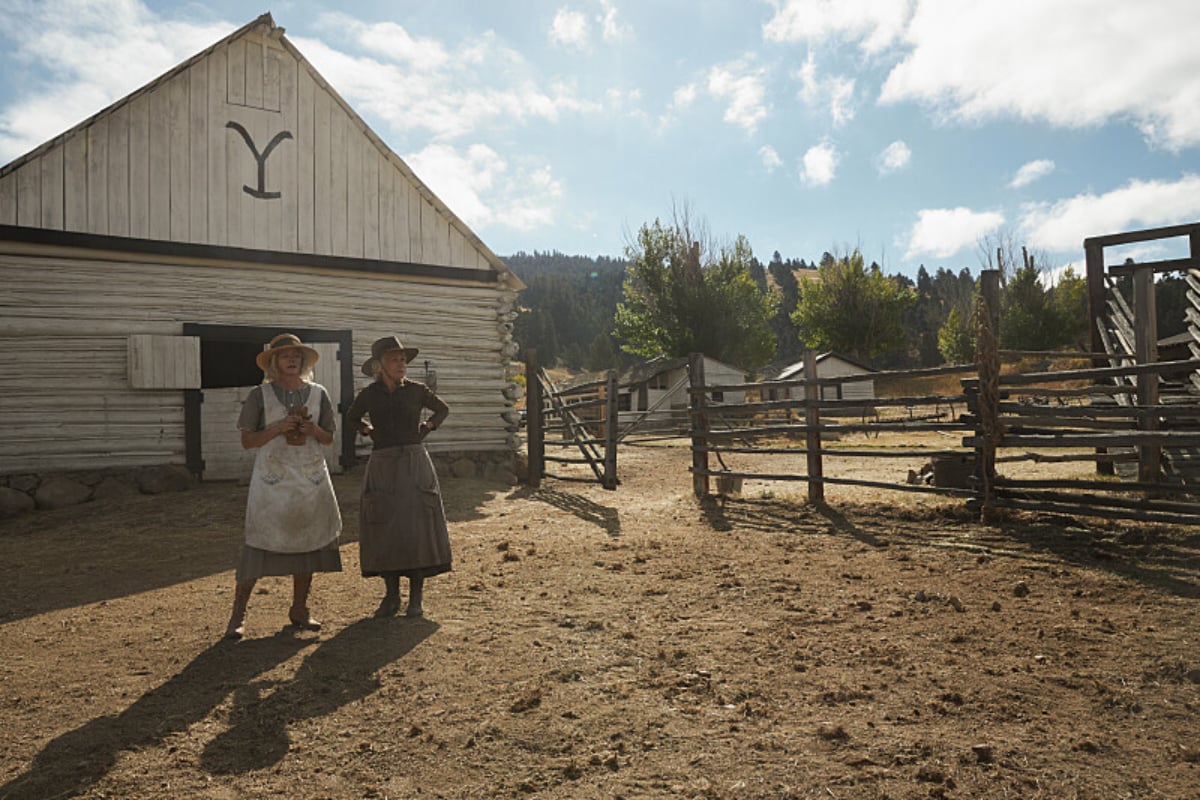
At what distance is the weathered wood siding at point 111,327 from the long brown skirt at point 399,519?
6962 mm

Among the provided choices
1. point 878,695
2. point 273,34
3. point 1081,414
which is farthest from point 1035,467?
point 273,34

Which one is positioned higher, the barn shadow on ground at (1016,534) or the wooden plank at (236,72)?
the wooden plank at (236,72)

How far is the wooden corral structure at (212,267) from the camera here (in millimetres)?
9438

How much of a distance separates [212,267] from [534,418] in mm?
5099

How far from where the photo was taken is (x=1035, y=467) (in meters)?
12.1

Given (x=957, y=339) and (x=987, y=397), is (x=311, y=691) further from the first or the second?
(x=957, y=339)

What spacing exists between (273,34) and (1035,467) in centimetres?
1357

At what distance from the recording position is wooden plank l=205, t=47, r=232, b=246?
1043cm

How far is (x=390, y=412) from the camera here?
4617 mm

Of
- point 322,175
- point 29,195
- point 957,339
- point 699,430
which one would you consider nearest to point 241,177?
point 322,175

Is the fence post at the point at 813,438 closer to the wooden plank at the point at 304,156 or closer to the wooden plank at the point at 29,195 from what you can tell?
the wooden plank at the point at 304,156

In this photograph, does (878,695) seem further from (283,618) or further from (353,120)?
(353,120)

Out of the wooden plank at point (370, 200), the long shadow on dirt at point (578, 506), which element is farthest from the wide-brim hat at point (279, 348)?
the wooden plank at point (370, 200)

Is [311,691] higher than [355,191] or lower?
lower
